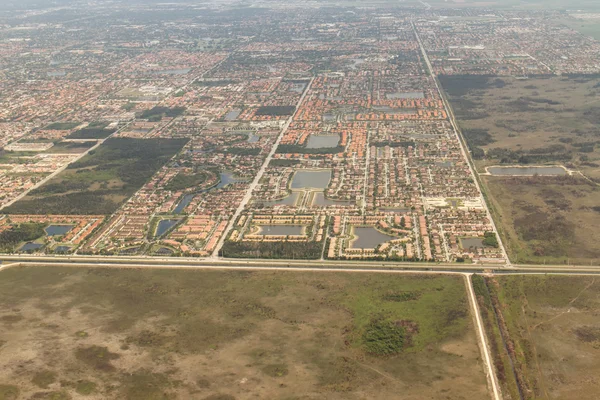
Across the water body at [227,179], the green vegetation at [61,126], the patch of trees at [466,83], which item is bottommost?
the water body at [227,179]

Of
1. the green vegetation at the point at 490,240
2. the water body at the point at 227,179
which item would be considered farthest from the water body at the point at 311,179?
the green vegetation at the point at 490,240

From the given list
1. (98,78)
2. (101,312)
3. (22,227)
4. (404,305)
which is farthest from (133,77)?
(404,305)

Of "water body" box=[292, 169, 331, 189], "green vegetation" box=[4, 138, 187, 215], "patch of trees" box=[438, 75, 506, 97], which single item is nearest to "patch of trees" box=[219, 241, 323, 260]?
"water body" box=[292, 169, 331, 189]

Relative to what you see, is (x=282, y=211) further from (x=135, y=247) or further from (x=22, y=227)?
(x=22, y=227)

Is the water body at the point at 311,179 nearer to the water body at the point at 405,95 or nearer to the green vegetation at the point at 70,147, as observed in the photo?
the green vegetation at the point at 70,147

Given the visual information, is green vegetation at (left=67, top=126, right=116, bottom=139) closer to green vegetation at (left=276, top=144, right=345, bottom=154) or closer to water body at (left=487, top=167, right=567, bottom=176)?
Answer: green vegetation at (left=276, top=144, right=345, bottom=154)
